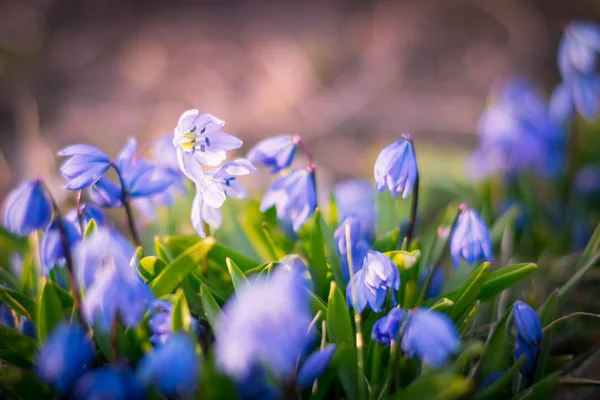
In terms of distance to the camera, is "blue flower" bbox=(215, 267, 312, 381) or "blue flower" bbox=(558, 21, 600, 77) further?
"blue flower" bbox=(558, 21, 600, 77)

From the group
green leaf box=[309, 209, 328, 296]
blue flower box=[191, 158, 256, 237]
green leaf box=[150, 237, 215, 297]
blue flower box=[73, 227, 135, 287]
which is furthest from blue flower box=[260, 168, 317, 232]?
blue flower box=[73, 227, 135, 287]

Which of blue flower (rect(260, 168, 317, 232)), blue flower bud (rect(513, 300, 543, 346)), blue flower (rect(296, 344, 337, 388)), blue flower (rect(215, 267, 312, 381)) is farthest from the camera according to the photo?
blue flower (rect(260, 168, 317, 232))

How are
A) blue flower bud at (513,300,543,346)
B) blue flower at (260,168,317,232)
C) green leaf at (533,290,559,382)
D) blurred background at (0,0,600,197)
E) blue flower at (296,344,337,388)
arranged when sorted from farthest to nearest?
1. blurred background at (0,0,600,197)
2. blue flower at (260,168,317,232)
3. green leaf at (533,290,559,382)
4. blue flower bud at (513,300,543,346)
5. blue flower at (296,344,337,388)

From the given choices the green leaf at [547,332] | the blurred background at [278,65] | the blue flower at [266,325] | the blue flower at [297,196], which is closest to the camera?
the blue flower at [266,325]

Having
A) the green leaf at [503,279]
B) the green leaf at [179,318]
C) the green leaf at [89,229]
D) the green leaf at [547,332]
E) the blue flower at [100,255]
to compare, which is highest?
the blue flower at [100,255]

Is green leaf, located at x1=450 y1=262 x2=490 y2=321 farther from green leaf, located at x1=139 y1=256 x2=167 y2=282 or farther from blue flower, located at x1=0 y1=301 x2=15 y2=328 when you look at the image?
blue flower, located at x1=0 y1=301 x2=15 y2=328

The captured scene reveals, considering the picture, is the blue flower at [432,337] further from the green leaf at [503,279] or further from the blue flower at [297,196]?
the blue flower at [297,196]

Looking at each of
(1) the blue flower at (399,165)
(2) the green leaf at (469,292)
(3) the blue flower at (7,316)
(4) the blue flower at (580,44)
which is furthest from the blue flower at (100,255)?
(4) the blue flower at (580,44)
